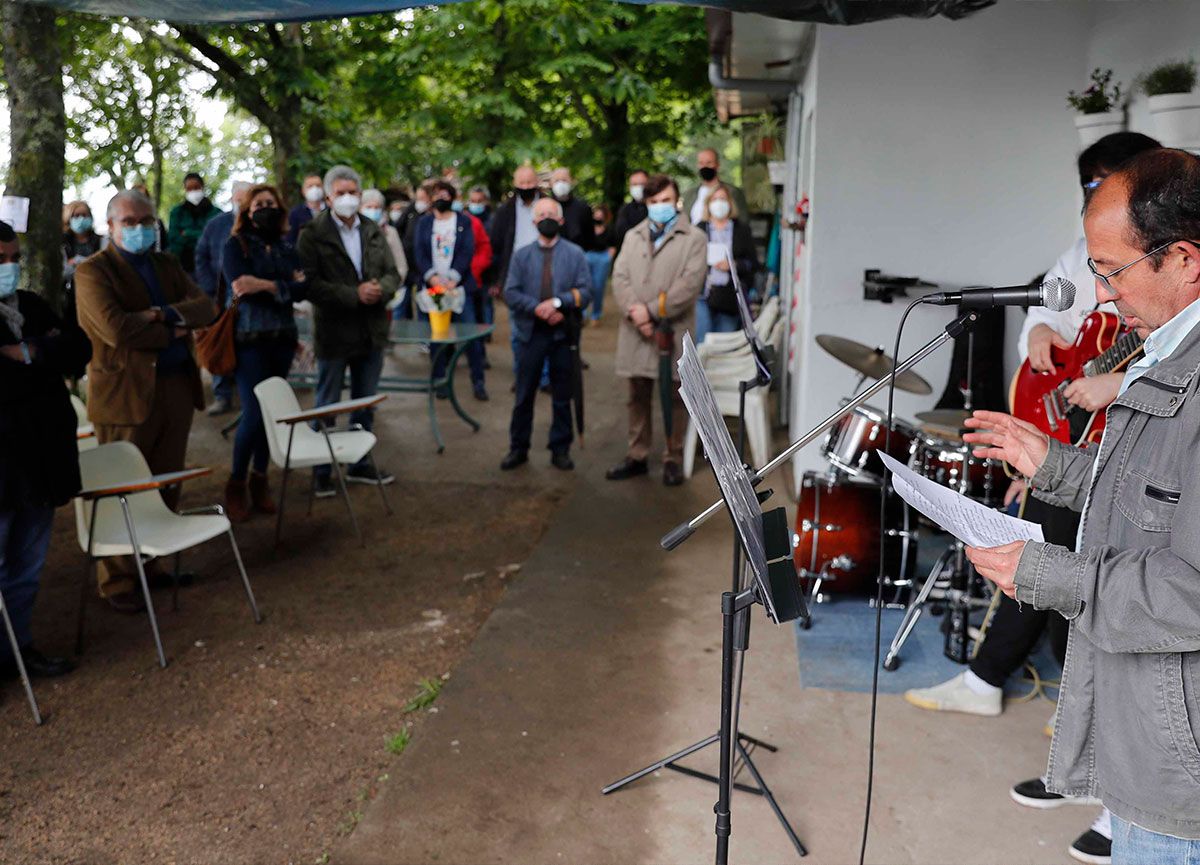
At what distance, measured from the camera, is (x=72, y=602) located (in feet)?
16.9

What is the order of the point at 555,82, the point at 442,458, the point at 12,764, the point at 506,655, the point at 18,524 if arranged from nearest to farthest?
the point at 12,764, the point at 18,524, the point at 506,655, the point at 442,458, the point at 555,82

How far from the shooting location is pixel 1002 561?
6.12ft

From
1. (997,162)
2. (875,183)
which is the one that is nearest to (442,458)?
(875,183)

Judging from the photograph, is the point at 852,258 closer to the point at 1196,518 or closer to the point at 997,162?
the point at 997,162

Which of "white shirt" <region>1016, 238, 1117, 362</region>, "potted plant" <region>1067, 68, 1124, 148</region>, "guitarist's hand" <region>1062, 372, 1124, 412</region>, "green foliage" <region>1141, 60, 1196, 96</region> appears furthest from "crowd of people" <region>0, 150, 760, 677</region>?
"guitarist's hand" <region>1062, 372, 1124, 412</region>

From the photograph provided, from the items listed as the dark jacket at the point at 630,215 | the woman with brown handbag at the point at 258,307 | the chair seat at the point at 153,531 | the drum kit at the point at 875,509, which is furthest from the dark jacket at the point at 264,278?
the dark jacket at the point at 630,215

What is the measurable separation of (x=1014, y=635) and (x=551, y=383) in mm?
4226

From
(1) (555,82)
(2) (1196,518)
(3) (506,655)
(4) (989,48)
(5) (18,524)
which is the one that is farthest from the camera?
(1) (555,82)

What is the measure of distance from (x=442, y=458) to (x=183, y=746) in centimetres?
416

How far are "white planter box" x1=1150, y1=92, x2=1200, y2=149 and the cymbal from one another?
126cm

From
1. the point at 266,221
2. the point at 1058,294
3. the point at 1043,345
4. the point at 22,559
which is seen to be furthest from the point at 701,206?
the point at 1058,294

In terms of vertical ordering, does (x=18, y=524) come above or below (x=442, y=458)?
above

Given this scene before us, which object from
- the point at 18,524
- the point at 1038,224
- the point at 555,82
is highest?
the point at 555,82

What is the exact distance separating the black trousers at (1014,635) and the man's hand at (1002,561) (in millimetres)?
1857
